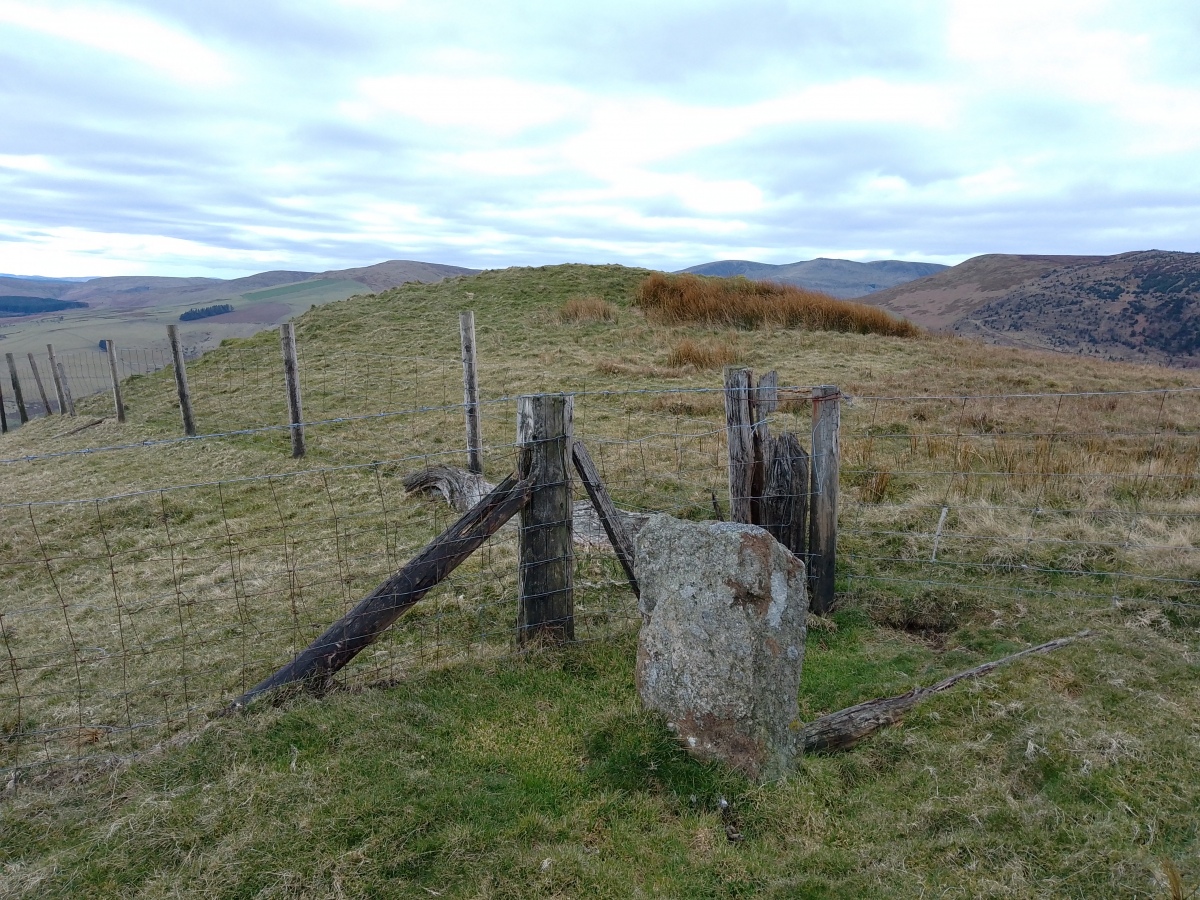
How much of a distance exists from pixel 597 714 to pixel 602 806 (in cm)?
70

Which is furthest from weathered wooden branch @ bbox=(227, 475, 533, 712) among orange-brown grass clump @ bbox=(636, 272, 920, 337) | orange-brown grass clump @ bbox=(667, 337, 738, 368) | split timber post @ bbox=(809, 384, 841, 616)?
orange-brown grass clump @ bbox=(636, 272, 920, 337)

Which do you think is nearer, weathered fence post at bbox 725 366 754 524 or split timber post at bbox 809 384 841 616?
weathered fence post at bbox 725 366 754 524

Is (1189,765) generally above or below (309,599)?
above

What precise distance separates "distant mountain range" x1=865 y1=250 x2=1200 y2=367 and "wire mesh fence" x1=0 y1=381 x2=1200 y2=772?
2542 centimetres

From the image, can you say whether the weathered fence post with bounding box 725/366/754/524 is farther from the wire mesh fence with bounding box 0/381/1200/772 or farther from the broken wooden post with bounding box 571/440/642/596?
the broken wooden post with bounding box 571/440/642/596

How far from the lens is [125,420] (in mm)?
17109

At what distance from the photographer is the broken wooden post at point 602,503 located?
193 inches

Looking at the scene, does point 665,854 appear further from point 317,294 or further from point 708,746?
point 317,294

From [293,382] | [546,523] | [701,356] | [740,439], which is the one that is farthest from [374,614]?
[701,356]

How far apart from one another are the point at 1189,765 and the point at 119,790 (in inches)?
209

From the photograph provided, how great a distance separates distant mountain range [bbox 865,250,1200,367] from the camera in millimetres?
A: 41531

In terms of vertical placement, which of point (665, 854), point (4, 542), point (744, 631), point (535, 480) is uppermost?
point (535, 480)

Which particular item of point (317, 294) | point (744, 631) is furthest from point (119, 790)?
point (317, 294)

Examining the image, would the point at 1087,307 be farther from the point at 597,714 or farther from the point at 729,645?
the point at 597,714
